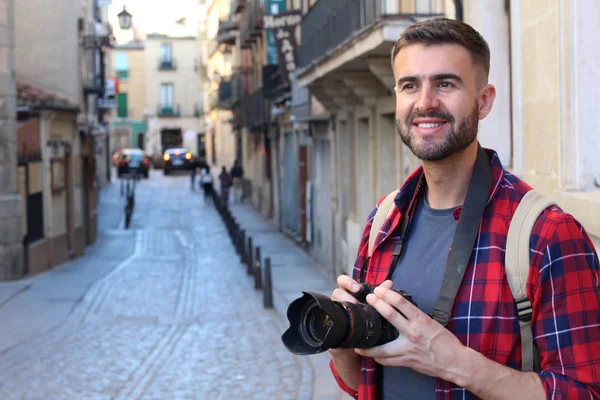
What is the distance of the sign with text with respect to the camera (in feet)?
68.2

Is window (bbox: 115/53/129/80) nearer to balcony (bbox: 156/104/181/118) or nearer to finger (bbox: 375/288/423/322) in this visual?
balcony (bbox: 156/104/181/118)

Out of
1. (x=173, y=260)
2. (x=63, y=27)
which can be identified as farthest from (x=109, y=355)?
(x=63, y=27)

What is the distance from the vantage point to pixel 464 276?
7.41ft

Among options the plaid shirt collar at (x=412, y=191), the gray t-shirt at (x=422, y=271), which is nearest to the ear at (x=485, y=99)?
the plaid shirt collar at (x=412, y=191)

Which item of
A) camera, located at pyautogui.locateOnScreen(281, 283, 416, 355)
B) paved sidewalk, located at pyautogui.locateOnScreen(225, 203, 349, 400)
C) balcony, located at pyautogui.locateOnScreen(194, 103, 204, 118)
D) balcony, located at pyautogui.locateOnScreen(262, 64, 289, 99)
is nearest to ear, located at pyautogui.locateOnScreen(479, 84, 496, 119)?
camera, located at pyautogui.locateOnScreen(281, 283, 416, 355)

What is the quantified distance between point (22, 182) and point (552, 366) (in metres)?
17.0

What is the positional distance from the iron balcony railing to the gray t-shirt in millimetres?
7758

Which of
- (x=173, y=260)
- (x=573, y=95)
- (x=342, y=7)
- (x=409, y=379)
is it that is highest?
(x=342, y=7)

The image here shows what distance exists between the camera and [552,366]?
7.04ft

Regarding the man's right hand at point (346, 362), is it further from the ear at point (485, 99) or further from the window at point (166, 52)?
the window at point (166, 52)

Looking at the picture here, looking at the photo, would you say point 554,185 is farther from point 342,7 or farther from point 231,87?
point 231,87

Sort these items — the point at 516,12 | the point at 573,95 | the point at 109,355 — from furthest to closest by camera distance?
the point at 109,355 < the point at 516,12 < the point at 573,95

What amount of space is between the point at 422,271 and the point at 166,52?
78856 millimetres

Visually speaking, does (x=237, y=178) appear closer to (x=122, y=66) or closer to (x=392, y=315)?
(x=122, y=66)
